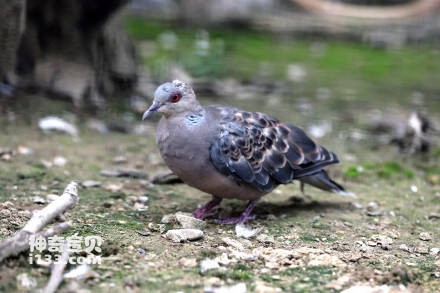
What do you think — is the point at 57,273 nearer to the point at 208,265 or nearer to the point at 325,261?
the point at 208,265

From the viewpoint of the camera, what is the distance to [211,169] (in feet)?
14.4

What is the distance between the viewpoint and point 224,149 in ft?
14.5

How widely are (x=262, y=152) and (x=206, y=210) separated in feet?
1.70

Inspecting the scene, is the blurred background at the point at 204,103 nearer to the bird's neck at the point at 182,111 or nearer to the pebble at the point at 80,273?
the pebble at the point at 80,273

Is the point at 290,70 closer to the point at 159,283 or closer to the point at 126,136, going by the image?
the point at 126,136

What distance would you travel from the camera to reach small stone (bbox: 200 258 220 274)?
3572mm

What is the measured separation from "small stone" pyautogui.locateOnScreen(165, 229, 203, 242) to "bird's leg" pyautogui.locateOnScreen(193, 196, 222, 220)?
1.95 ft

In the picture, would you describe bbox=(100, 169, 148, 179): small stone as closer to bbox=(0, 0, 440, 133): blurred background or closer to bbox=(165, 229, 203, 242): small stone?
bbox=(0, 0, 440, 133): blurred background

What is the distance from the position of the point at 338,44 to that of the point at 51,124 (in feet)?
23.6

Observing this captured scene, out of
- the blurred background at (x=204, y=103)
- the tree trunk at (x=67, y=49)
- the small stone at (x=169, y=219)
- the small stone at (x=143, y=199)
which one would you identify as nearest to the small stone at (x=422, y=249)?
the blurred background at (x=204, y=103)

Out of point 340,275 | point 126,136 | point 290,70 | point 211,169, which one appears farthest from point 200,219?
point 290,70

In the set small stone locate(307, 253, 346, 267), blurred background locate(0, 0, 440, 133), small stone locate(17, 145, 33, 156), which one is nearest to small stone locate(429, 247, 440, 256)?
small stone locate(307, 253, 346, 267)

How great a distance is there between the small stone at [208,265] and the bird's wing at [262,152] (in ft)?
2.79

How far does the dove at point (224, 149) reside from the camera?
4.37 metres
